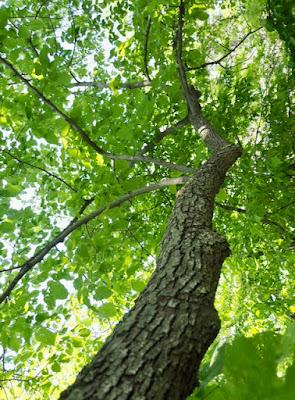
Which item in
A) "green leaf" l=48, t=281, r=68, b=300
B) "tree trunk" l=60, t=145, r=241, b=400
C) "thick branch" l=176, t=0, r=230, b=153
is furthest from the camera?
"thick branch" l=176, t=0, r=230, b=153

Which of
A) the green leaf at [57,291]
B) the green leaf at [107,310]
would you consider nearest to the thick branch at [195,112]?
the green leaf at [107,310]

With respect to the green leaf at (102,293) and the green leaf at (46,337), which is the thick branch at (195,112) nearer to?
the green leaf at (102,293)

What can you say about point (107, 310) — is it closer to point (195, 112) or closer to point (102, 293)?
point (102, 293)

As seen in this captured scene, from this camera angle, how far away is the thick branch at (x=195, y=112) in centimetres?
392

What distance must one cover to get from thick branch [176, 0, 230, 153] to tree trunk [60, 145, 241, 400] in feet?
5.82

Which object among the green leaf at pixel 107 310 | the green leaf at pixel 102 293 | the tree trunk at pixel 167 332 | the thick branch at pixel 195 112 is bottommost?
the tree trunk at pixel 167 332

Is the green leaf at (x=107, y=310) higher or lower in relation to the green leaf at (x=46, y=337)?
higher

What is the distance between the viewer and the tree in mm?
1207

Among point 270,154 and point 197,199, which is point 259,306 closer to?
point 270,154

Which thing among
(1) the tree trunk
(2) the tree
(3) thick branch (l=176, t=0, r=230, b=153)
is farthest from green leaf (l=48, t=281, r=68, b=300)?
(3) thick branch (l=176, t=0, r=230, b=153)

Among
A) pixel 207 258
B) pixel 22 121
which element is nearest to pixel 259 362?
pixel 207 258

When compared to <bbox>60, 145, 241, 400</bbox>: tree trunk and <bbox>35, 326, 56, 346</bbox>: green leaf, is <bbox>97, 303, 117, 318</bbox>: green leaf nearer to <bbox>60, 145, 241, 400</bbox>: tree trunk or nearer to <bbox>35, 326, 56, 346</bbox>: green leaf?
<bbox>35, 326, 56, 346</bbox>: green leaf

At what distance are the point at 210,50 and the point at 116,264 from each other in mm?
6294

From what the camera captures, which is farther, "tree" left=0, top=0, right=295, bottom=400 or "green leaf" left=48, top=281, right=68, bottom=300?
"green leaf" left=48, top=281, right=68, bottom=300
